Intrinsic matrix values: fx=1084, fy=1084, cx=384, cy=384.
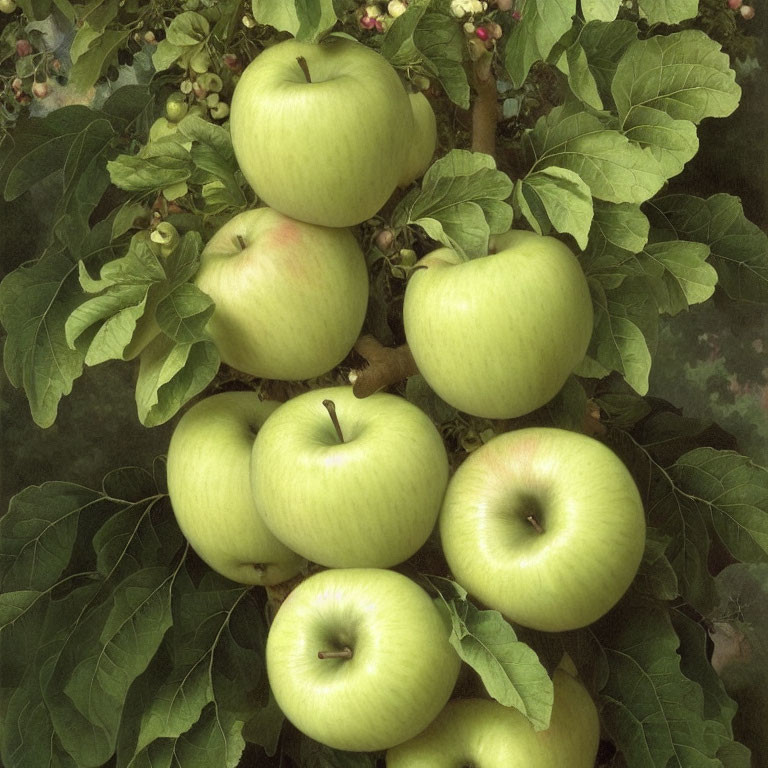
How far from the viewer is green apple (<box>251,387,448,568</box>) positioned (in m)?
0.61

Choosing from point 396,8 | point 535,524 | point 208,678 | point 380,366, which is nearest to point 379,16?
point 396,8

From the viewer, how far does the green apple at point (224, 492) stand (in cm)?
67

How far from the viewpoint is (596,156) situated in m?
0.69

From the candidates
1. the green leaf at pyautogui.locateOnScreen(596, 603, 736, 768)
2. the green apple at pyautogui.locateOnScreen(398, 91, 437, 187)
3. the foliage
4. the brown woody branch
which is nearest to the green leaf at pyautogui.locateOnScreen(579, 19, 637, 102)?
the foliage

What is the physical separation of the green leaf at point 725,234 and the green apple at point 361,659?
36 centimetres

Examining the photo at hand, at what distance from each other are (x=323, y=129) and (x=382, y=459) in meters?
0.19

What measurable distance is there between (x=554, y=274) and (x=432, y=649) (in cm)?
22

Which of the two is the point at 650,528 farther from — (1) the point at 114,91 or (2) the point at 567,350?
(1) the point at 114,91

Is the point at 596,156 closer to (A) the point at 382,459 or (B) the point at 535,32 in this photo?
(B) the point at 535,32

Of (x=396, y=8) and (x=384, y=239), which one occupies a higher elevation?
(x=396, y=8)

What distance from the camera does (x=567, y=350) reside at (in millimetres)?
640

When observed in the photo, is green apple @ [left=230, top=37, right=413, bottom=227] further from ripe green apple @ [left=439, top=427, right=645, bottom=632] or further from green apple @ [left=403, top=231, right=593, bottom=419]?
ripe green apple @ [left=439, top=427, right=645, bottom=632]

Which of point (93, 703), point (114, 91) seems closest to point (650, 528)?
point (93, 703)

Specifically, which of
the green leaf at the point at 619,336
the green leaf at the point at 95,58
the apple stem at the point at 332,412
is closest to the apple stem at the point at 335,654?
the apple stem at the point at 332,412
